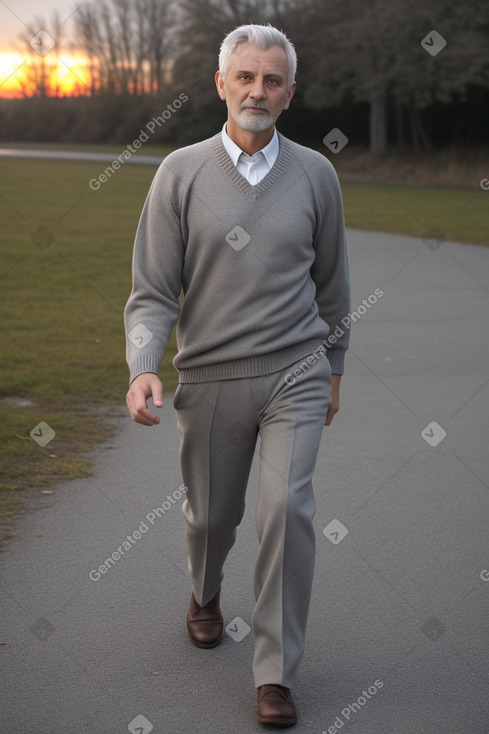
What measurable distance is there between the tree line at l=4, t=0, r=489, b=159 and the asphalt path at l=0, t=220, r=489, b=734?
2628 centimetres

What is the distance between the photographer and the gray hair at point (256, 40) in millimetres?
3586

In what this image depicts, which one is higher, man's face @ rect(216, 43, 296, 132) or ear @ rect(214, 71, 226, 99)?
man's face @ rect(216, 43, 296, 132)

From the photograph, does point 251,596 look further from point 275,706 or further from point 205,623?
point 275,706

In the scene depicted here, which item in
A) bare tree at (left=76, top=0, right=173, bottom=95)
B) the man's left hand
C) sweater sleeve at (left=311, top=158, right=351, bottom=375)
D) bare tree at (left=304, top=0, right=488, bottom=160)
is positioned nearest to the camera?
sweater sleeve at (left=311, top=158, right=351, bottom=375)

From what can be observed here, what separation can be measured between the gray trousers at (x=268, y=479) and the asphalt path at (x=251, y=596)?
0.31 m

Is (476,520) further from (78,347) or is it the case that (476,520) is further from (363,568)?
(78,347)

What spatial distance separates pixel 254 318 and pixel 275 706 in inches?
48.3

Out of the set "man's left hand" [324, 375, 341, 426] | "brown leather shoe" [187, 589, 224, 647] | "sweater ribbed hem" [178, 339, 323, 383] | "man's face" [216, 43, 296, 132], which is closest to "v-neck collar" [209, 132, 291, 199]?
"man's face" [216, 43, 296, 132]

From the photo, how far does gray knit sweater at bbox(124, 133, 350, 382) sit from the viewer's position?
3.55 metres

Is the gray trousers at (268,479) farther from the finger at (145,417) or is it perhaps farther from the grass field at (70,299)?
the grass field at (70,299)

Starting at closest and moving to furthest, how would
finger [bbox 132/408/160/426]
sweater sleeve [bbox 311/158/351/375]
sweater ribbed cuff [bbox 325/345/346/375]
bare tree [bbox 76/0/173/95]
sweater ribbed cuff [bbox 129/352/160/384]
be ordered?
finger [bbox 132/408/160/426], sweater ribbed cuff [bbox 129/352/160/384], sweater sleeve [bbox 311/158/351/375], sweater ribbed cuff [bbox 325/345/346/375], bare tree [bbox 76/0/173/95]

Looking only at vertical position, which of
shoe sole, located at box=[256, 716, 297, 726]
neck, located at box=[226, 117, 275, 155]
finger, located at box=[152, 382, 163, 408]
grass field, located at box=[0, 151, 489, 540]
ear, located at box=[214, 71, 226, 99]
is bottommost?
grass field, located at box=[0, 151, 489, 540]

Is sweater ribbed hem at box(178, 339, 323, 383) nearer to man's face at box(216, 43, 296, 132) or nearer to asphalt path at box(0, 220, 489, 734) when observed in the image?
man's face at box(216, 43, 296, 132)

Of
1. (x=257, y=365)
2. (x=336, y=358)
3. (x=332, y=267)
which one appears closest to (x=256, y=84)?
(x=332, y=267)
